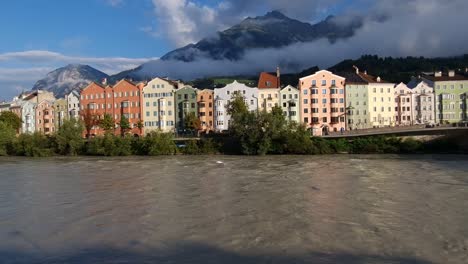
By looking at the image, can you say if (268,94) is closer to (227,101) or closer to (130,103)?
(227,101)

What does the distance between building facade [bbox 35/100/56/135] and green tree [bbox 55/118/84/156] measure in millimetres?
47425

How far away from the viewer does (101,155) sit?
67.2 meters

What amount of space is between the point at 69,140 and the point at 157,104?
1190 inches

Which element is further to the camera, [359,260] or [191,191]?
[191,191]

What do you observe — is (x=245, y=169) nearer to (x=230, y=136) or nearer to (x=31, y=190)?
(x=31, y=190)

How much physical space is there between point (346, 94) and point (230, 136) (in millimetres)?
33626

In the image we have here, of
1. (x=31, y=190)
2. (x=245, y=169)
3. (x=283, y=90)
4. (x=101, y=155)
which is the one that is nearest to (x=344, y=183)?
(x=245, y=169)

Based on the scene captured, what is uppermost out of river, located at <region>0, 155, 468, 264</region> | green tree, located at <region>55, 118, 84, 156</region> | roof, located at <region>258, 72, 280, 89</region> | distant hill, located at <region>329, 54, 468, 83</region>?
distant hill, located at <region>329, 54, 468, 83</region>

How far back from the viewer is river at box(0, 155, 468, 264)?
1559cm

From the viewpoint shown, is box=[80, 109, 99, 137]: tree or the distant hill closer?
box=[80, 109, 99, 137]: tree

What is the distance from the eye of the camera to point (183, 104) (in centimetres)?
9494

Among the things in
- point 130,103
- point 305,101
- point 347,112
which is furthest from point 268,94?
point 130,103

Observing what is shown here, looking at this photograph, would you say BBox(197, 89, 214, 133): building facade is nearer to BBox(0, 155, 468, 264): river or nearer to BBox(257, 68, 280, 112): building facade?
BBox(257, 68, 280, 112): building facade

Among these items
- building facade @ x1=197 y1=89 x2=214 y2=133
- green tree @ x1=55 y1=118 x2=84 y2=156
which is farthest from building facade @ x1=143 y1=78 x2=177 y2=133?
green tree @ x1=55 y1=118 x2=84 y2=156
